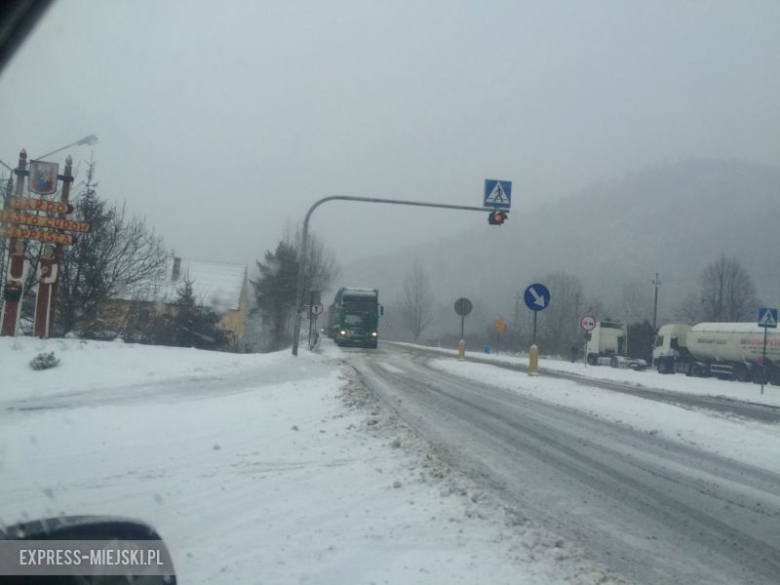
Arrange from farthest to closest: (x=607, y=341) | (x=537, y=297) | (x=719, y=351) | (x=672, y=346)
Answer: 1. (x=607, y=341)
2. (x=672, y=346)
3. (x=719, y=351)
4. (x=537, y=297)

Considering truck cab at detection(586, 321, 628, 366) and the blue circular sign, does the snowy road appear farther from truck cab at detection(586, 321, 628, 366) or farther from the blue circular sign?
truck cab at detection(586, 321, 628, 366)

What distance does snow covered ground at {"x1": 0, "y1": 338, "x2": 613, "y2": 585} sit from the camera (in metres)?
4.81

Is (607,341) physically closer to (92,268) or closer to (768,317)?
(768,317)

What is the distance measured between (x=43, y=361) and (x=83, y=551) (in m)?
11.9

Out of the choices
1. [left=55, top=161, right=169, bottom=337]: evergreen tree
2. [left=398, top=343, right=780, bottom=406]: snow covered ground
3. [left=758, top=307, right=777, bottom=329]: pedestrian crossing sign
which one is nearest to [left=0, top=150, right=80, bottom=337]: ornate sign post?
[left=55, top=161, right=169, bottom=337]: evergreen tree

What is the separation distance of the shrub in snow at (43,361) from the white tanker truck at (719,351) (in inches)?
1389

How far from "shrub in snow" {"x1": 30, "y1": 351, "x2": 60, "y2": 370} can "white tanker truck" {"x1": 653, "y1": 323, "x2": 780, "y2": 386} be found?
35.3 metres

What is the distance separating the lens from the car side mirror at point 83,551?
302 centimetres

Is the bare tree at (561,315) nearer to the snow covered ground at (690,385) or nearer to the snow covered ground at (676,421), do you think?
the snow covered ground at (690,385)

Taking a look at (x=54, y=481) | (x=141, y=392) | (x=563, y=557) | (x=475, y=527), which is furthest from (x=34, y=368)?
(x=563, y=557)

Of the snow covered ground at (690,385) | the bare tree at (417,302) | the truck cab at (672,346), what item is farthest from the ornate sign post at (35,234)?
the bare tree at (417,302)

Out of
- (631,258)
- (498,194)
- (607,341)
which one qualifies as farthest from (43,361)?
(631,258)

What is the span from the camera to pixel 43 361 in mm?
13641

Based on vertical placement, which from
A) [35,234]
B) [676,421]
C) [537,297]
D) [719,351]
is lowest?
[676,421]
